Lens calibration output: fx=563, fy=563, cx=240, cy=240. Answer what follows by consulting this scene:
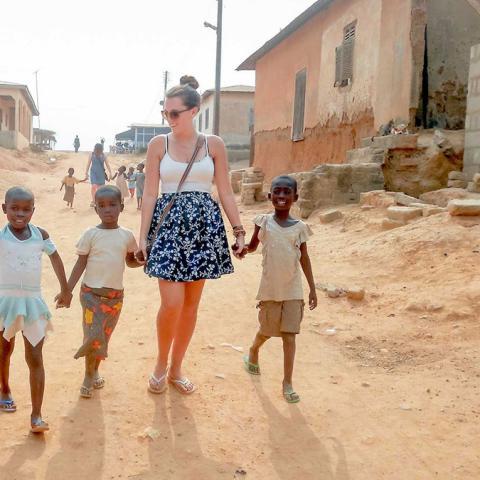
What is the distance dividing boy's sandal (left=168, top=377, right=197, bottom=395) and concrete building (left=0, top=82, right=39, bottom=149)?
95.9 feet

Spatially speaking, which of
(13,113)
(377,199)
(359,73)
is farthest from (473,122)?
(13,113)

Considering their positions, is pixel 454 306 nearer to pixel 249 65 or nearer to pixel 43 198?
pixel 43 198

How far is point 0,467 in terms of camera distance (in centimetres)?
239

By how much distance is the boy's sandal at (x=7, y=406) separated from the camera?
2895 millimetres

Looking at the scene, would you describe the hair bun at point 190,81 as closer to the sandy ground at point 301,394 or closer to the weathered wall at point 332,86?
the sandy ground at point 301,394

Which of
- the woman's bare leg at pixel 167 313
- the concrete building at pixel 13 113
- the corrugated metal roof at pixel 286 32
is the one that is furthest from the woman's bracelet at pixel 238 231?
the concrete building at pixel 13 113

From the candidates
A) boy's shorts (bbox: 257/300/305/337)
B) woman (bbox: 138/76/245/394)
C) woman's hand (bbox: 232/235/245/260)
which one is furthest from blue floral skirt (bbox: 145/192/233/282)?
boy's shorts (bbox: 257/300/305/337)

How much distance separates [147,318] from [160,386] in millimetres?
1659

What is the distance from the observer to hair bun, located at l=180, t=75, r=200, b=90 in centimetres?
325

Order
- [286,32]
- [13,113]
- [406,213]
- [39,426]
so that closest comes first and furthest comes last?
[39,426]
[406,213]
[286,32]
[13,113]

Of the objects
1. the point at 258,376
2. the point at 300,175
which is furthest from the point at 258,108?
the point at 258,376

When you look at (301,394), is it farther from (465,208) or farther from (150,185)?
(465,208)

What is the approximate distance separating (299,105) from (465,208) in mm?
9308

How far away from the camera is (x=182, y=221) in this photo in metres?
3.04
